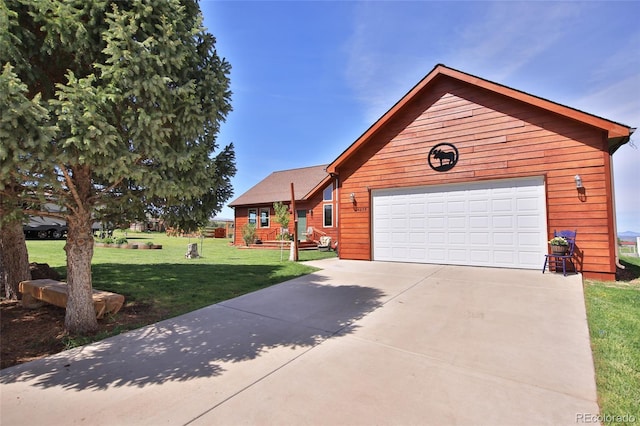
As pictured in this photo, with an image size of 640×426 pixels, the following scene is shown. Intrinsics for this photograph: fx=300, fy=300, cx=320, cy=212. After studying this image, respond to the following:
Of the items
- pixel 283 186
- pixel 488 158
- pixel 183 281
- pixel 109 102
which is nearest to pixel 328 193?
pixel 283 186

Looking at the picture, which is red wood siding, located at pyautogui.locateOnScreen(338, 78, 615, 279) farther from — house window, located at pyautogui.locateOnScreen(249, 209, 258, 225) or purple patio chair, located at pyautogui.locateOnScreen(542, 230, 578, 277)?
house window, located at pyautogui.locateOnScreen(249, 209, 258, 225)

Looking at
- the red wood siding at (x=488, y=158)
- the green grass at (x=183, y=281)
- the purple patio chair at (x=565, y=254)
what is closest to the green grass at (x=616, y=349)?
the purple patio chair at (x=565, y=254)

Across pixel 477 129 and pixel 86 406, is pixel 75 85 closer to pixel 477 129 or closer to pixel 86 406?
pixel 86 406

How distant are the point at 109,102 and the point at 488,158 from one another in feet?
28.7

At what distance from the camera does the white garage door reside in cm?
794

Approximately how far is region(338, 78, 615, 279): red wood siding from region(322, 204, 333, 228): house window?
6.27m

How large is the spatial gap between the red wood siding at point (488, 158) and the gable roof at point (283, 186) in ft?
28.1

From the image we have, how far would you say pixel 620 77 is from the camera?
30.6ft

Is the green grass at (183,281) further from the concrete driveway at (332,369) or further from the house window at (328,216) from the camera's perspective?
the house window at (328,216)

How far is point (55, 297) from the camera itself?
4.76m

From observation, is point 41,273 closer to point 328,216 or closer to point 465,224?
point 465,224

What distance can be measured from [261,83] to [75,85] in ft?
28.0

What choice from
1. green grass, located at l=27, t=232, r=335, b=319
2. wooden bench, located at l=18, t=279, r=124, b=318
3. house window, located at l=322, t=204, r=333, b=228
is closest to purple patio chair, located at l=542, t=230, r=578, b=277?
green grass, located at l=27, t=232, r=335, b=319

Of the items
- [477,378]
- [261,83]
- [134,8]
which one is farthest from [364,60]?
[477,378]
